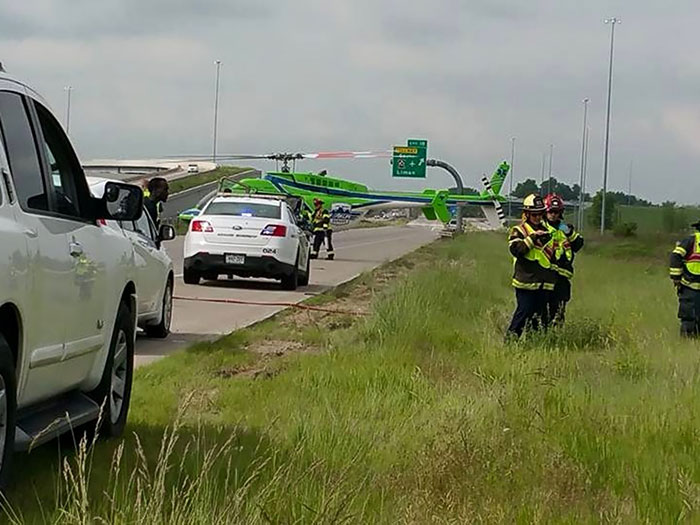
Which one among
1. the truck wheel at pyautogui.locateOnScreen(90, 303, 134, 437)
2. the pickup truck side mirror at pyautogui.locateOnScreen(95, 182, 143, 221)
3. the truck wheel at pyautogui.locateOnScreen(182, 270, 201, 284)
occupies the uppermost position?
the pickup truck side mirror at pyautogui.locateOnScreen(95, 182, 143, 221)

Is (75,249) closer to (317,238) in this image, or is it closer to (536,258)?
(536,258)

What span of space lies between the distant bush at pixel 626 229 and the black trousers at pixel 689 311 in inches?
1878

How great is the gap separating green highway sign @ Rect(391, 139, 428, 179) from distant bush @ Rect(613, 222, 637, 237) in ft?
34.1

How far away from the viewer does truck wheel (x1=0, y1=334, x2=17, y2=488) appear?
5.23 meters

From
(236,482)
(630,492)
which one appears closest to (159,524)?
(236,482)

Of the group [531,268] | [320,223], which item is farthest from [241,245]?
[320,223]

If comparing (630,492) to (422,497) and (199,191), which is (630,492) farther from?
(199,191)

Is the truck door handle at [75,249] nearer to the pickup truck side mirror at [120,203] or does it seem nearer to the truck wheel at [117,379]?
the pickup truck side mirror at [120,203]

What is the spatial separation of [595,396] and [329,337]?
4632 millimetres

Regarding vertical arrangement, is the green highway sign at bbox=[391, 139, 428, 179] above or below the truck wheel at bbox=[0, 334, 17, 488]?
above

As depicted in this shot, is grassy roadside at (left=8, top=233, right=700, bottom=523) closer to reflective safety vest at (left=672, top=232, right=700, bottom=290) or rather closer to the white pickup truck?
the white pickup truck

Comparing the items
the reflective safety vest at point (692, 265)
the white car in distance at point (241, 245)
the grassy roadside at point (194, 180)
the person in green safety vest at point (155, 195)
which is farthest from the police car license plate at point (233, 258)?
the grassy roadside at point (194, 180)

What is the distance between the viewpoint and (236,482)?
19.1 feet

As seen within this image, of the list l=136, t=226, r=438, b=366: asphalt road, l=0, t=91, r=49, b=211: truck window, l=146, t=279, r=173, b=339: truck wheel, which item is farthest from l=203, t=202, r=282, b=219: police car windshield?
l=0, t=91, r=49, b=211: truck window
